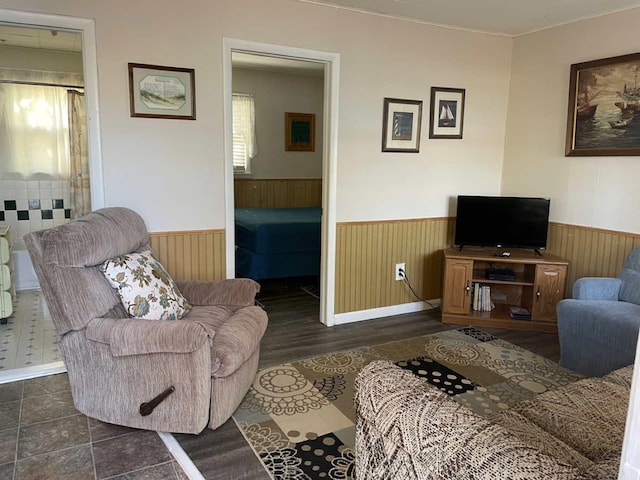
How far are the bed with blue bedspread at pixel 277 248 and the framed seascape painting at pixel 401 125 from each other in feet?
4.41

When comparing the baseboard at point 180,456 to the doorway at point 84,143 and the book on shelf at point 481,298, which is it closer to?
the doorway at point 84,143

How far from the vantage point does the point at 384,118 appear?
3.97m

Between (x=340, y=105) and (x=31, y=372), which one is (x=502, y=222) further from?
(x=31, y=372)

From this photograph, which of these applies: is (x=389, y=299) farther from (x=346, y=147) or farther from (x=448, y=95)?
(x=448, y=95)

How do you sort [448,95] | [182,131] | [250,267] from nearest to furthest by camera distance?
[182,131] → [448,95] → [250,267]

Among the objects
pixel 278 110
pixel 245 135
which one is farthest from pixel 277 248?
pixel 278 110

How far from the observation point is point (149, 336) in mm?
2213

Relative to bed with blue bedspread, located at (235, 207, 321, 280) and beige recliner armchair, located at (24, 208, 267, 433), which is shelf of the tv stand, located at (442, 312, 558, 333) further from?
beige recliner armchair, located at (24, 208, 267, 433)

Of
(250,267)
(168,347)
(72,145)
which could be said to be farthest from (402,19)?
(72,145)

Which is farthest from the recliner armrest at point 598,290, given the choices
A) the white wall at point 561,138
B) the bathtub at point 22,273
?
the bathtub at point 22,273

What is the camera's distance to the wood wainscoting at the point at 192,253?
329cm

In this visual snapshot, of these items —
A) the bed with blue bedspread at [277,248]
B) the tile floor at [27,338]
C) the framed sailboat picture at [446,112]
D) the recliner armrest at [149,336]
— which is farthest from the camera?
the bed with blue bedspread at [277,248]

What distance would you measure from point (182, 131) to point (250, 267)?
1944mm

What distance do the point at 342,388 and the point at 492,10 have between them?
2.98m
